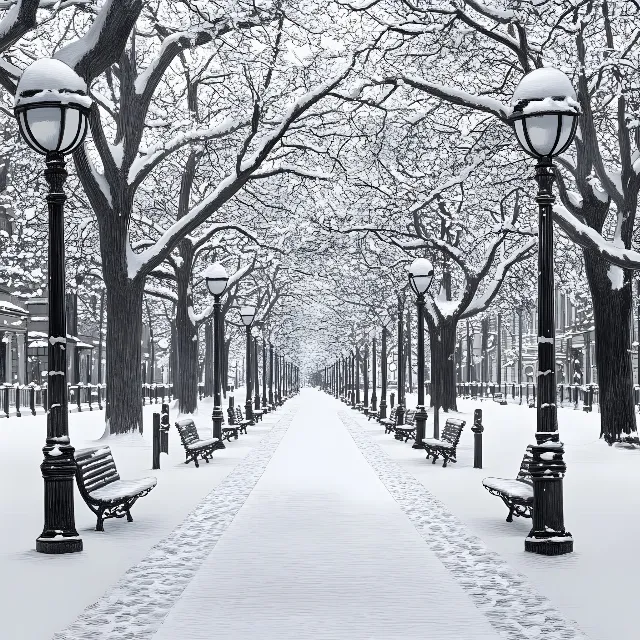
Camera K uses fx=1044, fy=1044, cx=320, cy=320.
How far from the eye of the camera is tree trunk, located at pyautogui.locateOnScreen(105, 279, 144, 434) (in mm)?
24297

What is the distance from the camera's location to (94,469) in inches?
471

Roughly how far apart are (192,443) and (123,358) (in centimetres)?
513

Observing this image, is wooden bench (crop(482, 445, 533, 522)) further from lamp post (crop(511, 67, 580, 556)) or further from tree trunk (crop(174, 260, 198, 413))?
tree trunk (crop(174, 260, 198, 413))

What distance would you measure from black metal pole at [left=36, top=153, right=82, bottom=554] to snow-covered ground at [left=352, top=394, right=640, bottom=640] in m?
4.29

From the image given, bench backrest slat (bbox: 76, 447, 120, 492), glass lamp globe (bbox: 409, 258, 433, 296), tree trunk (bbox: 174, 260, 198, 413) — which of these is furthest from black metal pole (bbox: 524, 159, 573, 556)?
tree trunk (bbox: 174, 260, 198, 413)

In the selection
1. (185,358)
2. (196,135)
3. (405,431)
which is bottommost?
(405,431)

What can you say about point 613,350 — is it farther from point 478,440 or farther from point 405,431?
point 478,440

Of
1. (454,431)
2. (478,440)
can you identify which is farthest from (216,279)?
(478,440)

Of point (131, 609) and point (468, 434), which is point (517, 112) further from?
point (468, 434)

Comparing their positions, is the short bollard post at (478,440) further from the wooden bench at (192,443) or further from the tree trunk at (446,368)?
the tree trunk at (446,368)

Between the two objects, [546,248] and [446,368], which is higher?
[546,248]

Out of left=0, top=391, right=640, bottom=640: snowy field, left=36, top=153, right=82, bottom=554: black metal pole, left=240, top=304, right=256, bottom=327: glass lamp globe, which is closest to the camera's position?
left=0, top=391, right=640, bottom=640: snowy field

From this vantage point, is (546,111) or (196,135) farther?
(196,135)

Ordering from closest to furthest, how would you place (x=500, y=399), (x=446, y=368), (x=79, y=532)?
1. (x=79, y=532)
2. (x=446, y=368)
3. (x=500, y=399)
